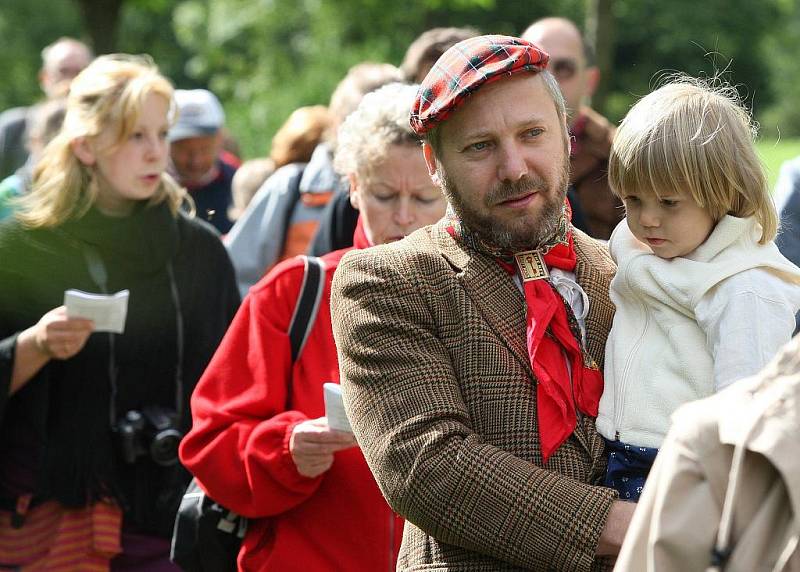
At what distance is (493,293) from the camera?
2.88 m

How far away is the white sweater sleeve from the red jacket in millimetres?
1218

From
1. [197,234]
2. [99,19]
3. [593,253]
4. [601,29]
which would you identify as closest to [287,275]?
[593,253]

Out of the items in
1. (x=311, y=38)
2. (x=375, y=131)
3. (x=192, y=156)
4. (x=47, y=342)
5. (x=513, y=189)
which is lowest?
(x=311, y=38)

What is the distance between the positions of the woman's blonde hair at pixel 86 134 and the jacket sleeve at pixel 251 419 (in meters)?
1.38

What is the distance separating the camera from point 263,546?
366 centimetres

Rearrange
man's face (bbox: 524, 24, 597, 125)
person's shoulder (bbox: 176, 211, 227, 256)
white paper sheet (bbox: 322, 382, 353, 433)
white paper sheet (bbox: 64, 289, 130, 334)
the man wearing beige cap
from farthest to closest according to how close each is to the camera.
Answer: the man wearing beige cap
man's face (bbox: 524, 24, 597, 125)
person's shoulder (bbox: 176, 211, 227, 256)
white paper sheet (bbox: 64, 289, 130, 334)
white paper sheet (bbox: 322, 382, 353, 433)

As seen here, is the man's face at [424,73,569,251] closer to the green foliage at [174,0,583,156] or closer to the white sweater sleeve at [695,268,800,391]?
the white sweater sleeve at [695,268,800,391]

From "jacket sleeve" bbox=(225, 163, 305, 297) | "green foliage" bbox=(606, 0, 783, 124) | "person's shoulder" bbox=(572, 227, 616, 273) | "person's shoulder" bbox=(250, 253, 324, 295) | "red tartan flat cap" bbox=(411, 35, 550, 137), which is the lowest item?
"green foliage" bbox=(606, 0, 783, 124)

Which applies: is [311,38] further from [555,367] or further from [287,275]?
[555,367]

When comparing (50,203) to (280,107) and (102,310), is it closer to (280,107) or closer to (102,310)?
(102,310)

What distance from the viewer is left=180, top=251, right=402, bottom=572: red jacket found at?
3.51 metres

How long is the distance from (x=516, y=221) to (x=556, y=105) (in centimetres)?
31

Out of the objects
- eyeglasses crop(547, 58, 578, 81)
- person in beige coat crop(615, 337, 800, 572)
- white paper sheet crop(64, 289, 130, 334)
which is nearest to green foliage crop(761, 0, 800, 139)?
eyeglasses crop(547, 58, 578, 81)

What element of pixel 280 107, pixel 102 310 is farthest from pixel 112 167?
pixel 280 107
